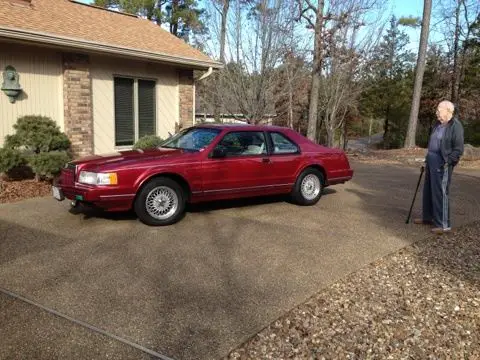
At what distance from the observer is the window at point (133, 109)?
36.0 feet

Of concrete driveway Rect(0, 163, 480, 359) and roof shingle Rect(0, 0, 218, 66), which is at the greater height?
roof shingle Rect(0, 0, 218, 66)

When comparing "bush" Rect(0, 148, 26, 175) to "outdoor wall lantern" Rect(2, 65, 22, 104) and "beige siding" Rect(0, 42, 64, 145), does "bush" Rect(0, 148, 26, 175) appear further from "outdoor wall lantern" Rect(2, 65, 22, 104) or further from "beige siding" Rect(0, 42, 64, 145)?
"outdoor wall lantern" Rect(2, 65, 22, 104)

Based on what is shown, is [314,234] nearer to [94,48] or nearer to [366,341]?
[366,341]

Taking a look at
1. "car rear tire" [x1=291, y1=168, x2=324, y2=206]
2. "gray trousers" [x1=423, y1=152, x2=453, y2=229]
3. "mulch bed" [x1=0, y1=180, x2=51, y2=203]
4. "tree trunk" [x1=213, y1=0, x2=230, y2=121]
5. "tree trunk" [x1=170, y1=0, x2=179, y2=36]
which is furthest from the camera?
"tree trunk" [x1=170, y1=0, x2=179, y2=36]

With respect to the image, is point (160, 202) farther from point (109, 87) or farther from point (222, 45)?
point (222, 45)

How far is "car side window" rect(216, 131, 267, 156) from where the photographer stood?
700cm

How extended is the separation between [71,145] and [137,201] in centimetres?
447

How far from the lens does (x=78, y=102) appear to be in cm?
985

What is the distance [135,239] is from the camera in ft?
18.9

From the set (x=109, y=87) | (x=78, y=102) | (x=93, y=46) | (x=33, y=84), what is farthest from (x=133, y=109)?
(x=33, y=84)

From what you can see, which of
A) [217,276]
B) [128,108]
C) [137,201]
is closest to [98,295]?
[217,276]

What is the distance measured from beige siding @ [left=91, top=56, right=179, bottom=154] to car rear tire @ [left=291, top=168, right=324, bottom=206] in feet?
16.7

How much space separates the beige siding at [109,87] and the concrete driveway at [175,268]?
306 centimetres

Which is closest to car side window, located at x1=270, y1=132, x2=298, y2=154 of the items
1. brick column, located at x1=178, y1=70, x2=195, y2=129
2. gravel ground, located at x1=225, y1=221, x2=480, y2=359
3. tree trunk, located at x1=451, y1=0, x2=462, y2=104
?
gravel ground, located at x1=225, y1=221, x2=480, y2=359
